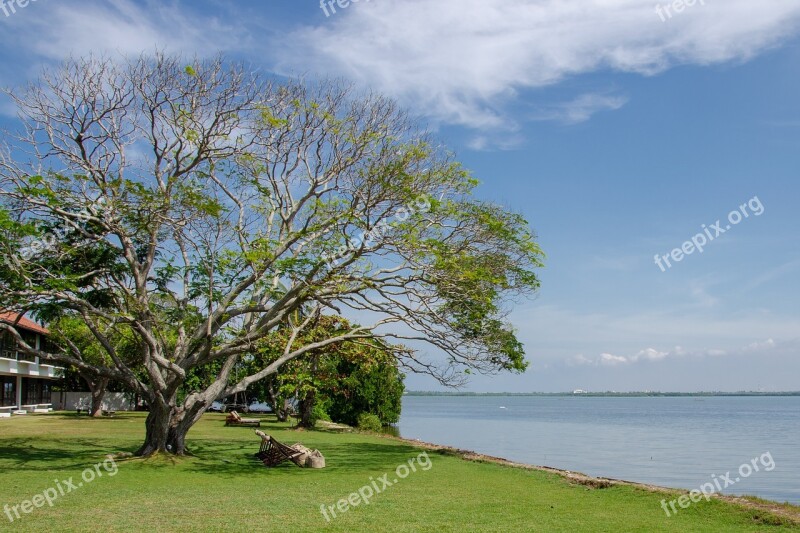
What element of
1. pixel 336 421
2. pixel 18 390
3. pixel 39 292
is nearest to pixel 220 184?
pixel 39 292

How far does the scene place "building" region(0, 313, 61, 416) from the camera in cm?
4219

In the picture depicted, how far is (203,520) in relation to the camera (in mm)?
10438

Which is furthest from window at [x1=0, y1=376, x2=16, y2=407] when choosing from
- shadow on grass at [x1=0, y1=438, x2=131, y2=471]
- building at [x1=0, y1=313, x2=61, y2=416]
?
shadow on grass at [x1=0, y1=438, x2=131, y2=471]

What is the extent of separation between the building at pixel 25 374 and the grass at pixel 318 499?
24.0 m

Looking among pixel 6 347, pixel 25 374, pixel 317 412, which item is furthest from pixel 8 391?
pixel 317 412

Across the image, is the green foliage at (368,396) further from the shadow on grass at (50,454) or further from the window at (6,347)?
the window at (6,347)

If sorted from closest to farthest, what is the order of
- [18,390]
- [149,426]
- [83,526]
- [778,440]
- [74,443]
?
[83,526] → [149,426] → [74,443] → [778,440] → [18,390]

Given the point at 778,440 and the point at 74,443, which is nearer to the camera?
the point at 74,443

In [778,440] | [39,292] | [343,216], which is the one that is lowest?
[778,440]

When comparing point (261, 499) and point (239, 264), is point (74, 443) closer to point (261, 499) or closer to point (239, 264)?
point (239, 264)

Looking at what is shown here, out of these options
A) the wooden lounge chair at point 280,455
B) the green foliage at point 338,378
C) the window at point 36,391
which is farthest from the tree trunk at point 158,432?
the window at point 36,391

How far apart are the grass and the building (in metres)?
24.0

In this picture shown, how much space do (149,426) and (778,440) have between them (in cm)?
3392

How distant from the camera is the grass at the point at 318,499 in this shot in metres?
10.4
